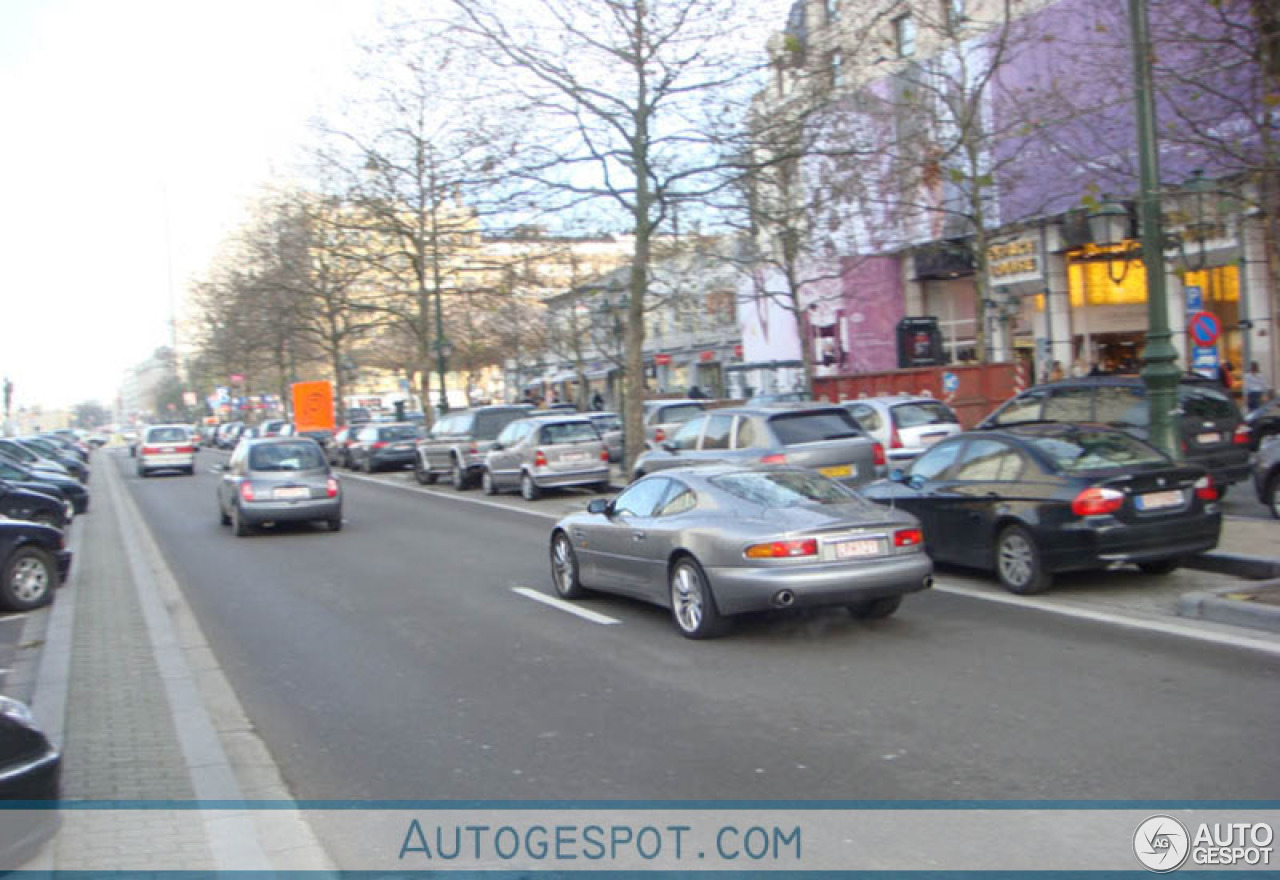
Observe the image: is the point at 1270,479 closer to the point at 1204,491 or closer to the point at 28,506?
the point at 1204,491

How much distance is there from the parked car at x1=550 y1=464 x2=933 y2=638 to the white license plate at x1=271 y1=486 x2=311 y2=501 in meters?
9.89

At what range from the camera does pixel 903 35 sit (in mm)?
29250

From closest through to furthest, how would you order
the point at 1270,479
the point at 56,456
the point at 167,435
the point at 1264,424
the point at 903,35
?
A: the point at 1270,479 → the point at 1264,424 → the point at 903,35 → the point at 56,456 → the point at 167,435

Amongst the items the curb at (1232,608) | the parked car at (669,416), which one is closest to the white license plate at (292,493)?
the parked car at (669,416)

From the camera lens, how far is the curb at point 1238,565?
9828 millimetres

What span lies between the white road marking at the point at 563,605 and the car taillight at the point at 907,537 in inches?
101

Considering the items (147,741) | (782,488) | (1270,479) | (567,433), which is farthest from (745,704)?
(567,433)

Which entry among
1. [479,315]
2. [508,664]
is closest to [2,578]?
[508,664]

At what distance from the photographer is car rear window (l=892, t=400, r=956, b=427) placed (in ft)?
60.6

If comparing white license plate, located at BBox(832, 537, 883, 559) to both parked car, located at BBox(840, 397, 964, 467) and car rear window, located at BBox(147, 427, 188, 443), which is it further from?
car rear window, located at BBox(147, 427, 188, 443)

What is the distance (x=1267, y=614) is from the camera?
788 cm

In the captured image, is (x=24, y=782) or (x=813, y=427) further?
(x=813, y=427)

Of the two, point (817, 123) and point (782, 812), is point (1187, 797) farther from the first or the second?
point (817, 123)

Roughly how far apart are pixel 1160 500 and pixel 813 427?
5531mm
